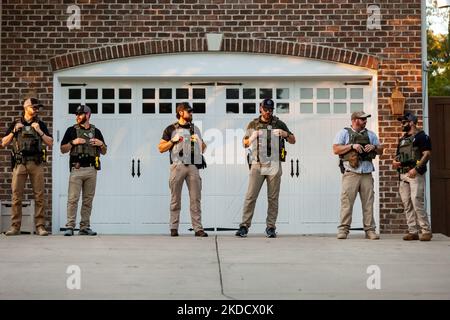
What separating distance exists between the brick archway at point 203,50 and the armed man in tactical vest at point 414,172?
249 centimetres

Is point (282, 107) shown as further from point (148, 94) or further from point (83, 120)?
point (83, 120)

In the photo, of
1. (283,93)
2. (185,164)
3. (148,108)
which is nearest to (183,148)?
(185,164)

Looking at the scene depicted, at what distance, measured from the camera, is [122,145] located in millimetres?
13797

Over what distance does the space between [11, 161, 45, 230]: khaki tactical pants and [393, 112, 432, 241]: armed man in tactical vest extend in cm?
521

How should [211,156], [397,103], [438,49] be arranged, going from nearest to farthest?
[397,103] → [211,156] → [438,49]

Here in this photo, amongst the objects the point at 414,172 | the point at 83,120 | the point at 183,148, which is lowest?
the point at 414,172

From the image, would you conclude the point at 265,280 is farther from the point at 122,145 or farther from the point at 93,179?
the point at 122,145

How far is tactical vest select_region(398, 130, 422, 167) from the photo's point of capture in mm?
11328

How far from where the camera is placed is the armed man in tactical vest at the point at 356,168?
11.4 m

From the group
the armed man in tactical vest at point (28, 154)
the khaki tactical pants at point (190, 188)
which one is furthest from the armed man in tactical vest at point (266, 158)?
the armed man in tactical vest at point (28, 154)

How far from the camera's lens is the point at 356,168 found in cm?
1144

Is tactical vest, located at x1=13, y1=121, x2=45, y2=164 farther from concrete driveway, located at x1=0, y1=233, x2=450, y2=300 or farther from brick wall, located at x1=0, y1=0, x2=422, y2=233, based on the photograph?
brick wall, located at x1=0, y1=0, x2=422, y2=233

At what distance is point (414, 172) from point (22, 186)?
5.67 metres

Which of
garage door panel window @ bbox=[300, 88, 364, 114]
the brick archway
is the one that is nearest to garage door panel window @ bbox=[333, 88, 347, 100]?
garage door panel window @ bbox=[300, 88, 364, 114]
